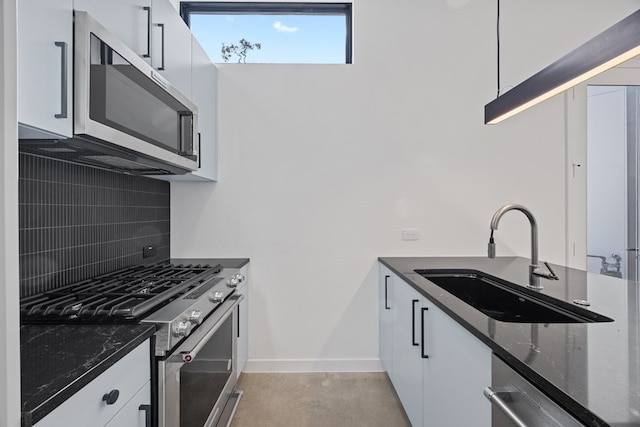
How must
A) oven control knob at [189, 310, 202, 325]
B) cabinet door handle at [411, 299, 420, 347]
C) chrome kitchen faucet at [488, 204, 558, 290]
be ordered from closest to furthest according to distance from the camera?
oven control knob at [189, 310, 202, 325], chrome kitchen faucet at [488, 204, 558, 290], cabinet door handle at [411, 299, 420, 347]

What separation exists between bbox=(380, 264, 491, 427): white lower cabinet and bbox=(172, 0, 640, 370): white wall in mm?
531

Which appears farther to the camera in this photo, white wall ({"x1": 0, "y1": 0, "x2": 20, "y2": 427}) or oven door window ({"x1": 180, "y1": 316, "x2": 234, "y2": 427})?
oven door window ({"x1": 180, "y1": 316, "x2": 234, "y2": 427})

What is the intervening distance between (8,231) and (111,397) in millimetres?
532

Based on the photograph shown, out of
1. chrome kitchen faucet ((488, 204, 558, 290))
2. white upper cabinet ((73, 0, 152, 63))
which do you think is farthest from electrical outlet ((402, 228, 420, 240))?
white upper cabinet ((73, 0, 152, 63))

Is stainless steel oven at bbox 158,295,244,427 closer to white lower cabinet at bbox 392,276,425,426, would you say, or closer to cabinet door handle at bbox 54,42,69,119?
cabinet door handle at bbox 54,42,69,119

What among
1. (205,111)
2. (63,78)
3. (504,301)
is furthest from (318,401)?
(63,78)

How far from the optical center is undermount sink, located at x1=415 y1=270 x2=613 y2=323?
1.43 metres

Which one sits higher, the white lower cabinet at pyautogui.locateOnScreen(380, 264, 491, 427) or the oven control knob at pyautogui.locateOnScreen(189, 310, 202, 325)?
the oven control knob at pyautogui.locateOnScreen(189, 310, 202, 325)

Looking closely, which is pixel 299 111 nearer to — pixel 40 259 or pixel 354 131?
pixel 354 131

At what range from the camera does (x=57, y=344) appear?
3.49 feet

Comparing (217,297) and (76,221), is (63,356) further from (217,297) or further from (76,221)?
(76,221)

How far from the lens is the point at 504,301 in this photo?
1958 millimetres

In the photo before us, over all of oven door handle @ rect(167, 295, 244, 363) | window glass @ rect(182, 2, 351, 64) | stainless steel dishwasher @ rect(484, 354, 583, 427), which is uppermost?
window glass @ rect(182, 2, 351, 64)

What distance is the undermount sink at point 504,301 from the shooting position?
1.43 metres
